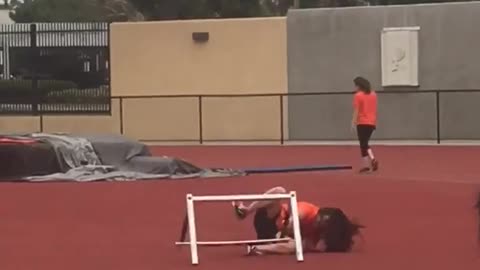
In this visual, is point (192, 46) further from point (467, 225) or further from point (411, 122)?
point (467, 225)

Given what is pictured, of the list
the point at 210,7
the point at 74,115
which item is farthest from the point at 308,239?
the point at 210,7

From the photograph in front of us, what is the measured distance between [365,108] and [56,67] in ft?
55.2

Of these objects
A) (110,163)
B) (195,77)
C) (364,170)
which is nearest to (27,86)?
(195,77)

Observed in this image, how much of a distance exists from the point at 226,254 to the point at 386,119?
Result: 2162 cm

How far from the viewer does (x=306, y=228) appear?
12016 millimetres

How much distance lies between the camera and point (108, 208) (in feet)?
54.8

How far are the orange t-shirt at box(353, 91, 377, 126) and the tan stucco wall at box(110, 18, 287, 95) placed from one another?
11.5m

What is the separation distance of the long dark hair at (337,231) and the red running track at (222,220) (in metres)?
0.16

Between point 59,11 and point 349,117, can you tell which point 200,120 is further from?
point 59,11

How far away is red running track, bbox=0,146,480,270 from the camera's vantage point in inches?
457

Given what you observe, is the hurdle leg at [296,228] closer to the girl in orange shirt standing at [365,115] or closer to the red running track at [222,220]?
the red running track at [222,220]

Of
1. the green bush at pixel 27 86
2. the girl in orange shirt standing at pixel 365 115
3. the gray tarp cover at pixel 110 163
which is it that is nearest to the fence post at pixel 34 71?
the green bush at pixel 27 86

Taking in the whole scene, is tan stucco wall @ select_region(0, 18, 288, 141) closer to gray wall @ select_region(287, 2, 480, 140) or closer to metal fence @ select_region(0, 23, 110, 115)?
gray wall @ select_region(287, 2, 480, 140)

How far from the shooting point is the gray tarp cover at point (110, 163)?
2147 cm
